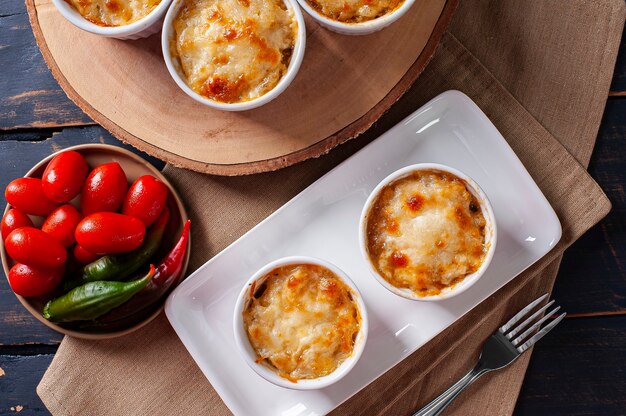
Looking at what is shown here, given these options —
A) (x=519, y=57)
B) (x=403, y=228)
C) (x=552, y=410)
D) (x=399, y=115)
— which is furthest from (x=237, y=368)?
(x=519, y=57)

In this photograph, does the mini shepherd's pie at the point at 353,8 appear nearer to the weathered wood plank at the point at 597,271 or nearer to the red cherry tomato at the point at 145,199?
the red cherry tomato at the point at 145,199

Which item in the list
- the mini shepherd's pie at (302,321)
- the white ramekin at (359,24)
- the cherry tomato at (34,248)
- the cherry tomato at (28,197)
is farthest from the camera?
the cherry tomato at (28,197)

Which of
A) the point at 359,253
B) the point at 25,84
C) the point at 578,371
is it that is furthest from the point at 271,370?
the point at 25,84

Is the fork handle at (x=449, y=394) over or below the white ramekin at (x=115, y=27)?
below

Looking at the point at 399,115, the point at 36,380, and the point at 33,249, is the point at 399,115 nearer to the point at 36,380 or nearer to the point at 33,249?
the point at 33,249

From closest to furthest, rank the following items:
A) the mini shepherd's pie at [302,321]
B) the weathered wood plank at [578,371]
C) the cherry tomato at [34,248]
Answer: the mini shepherd's pie at [302,321], the cherry tomato at [34,248], the weathered wood plank at [578,371]

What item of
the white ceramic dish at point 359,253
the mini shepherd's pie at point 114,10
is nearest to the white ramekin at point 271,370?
the white ceramic dish at point 359,253

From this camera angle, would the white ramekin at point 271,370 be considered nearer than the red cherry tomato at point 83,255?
Yes

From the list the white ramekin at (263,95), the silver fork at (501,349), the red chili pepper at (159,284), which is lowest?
the silver fork at (501,349)
